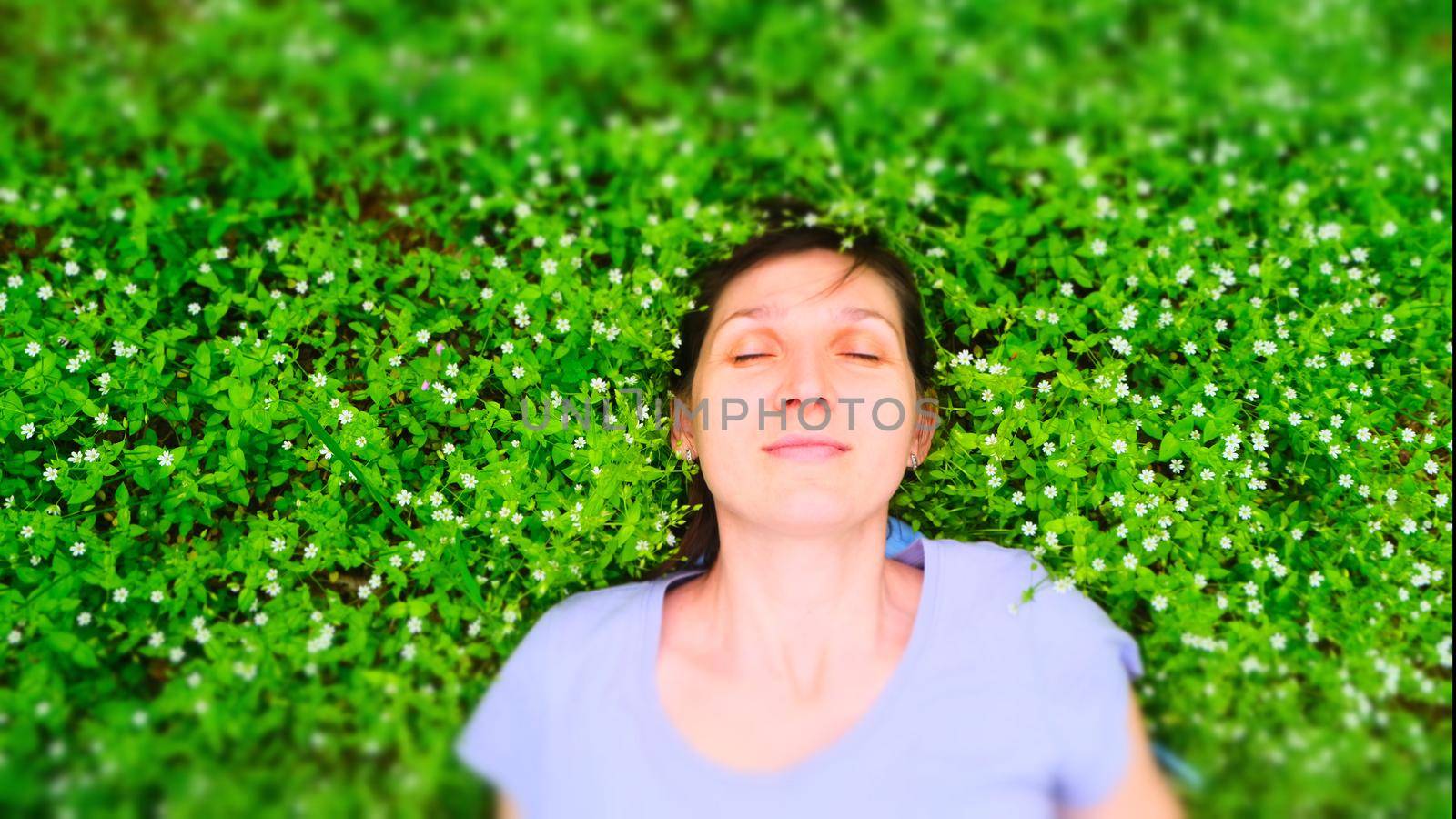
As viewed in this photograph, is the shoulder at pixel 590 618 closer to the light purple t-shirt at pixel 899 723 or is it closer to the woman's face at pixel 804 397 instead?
the light purple t-shirt at pixel 899 723

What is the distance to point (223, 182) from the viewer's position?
13.6 feet

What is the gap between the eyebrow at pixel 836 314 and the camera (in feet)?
10.3

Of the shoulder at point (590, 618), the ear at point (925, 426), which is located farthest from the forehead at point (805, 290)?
the shoulder at point (590, 618)

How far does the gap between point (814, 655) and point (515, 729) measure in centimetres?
101

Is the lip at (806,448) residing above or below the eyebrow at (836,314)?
below

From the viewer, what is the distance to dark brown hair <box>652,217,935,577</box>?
11.1 ft

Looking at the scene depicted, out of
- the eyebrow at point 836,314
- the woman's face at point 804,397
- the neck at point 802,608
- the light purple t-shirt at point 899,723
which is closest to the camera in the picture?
the light purple t-shirt at point 899,723

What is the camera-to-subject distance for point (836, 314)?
10.3 feet

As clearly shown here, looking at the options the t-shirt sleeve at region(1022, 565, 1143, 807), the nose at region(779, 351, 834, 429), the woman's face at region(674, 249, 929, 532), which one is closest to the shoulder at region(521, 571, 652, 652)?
the woman's face at region(674, 249, 929, 532)

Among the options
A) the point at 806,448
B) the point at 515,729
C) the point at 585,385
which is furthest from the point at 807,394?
the point at 515,729

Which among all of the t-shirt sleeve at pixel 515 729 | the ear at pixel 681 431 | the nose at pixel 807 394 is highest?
the nose at pixel 807 394

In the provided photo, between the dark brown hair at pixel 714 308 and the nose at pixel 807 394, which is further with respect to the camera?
the dark brown hair at pixel 714 308

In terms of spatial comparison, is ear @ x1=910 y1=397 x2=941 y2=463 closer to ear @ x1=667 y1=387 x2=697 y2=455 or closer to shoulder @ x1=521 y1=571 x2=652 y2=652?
ear @ x1=667 y1=387 x2=697 y2=455

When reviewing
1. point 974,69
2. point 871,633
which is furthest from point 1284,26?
point 871,633
